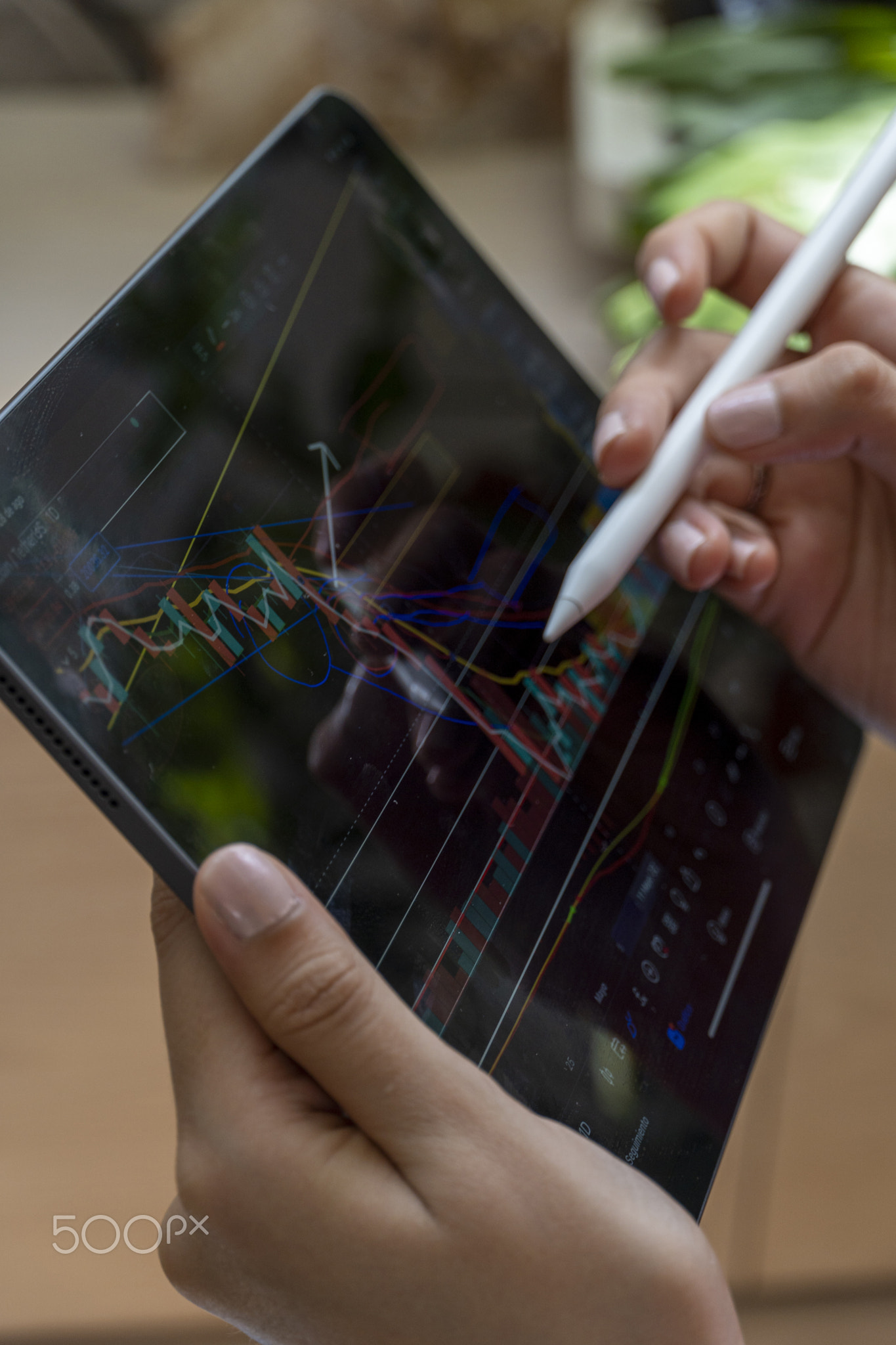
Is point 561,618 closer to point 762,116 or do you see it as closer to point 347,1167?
point 347,1167

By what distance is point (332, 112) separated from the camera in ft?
1.04

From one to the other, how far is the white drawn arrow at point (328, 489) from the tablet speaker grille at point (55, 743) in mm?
88

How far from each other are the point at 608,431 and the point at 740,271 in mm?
155

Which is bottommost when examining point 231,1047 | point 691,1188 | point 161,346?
point 691,1188

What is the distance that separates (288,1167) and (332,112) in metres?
0.30

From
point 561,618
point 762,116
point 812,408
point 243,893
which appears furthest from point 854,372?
point 762,116

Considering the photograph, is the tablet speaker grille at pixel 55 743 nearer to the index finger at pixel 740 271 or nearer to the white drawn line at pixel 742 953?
the white drawn line at pixel 742 953

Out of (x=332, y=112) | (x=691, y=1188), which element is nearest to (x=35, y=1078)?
(x=691, y=1188)

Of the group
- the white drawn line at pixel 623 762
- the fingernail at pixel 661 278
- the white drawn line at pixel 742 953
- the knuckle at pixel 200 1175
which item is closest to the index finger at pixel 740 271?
the fingernail at pixel 661 278

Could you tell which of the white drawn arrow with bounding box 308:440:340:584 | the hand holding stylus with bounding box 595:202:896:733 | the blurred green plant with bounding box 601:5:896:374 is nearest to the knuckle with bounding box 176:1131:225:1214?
the white drawn arrow with bounding box 308:440:340:584

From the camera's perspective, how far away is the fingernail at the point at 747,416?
35 cm

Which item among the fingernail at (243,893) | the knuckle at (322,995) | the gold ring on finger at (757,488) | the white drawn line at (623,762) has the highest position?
the fingernail at (243,893)

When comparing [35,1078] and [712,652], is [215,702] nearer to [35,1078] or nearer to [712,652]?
[35,1078]

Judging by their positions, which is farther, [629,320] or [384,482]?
[629,320]
